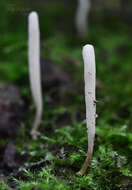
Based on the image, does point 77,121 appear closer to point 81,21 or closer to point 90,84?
point 90,84

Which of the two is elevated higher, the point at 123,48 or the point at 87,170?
the point at 123,48

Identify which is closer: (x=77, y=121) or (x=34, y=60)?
(x=34, y=60)

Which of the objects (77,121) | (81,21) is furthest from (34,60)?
(81,21)

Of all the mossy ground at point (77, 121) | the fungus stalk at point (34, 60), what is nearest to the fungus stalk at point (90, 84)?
the mossy ground at point (77, 121)

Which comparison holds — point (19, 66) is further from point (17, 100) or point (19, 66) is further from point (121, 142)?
point (121, 142)

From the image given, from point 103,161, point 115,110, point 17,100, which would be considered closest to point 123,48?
point 115,110

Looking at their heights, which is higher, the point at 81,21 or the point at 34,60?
the point at 81,21

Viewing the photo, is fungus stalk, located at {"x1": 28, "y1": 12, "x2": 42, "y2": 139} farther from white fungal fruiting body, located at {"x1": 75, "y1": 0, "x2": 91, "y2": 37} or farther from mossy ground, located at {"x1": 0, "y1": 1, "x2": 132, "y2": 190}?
white fungal fruiting body, located at {"x1": 75, "y1": 0, "x2": 91, "y2": 37}
